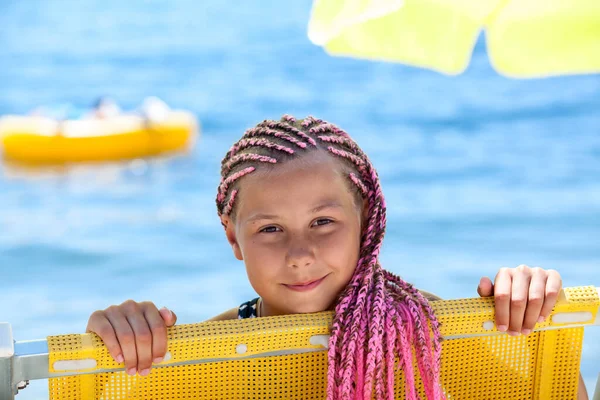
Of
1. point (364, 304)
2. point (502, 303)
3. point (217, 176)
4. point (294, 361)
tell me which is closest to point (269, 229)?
point (364, 304)

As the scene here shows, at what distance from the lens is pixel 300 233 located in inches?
84.2

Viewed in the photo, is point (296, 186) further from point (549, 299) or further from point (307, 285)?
point (549, 299)

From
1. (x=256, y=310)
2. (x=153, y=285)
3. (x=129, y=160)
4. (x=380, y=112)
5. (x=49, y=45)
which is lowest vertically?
(x=256, y=310)

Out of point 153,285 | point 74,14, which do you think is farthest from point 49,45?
point 153,285

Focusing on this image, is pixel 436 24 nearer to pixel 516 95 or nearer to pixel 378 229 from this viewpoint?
pixel 378 229

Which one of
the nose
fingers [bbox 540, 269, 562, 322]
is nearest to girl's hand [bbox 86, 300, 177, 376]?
the nose

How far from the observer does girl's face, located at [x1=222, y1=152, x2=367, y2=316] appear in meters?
2.14

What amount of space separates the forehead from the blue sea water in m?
3.37

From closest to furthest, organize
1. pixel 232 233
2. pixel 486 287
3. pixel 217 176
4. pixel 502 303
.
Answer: pixel 502 303, pixel 486 287, pixel 232 233, pixel 217 176

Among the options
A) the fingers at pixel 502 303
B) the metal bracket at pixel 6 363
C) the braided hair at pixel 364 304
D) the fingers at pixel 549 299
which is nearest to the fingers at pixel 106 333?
the metal bracket at pixel 6 363

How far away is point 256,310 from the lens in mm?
2668

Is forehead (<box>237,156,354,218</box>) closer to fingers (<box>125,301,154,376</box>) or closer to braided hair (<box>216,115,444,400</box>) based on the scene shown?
braided hair (<box>216,115,444,400</box>)

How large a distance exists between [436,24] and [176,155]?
10.6 metres

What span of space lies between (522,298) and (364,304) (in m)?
0.33
